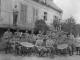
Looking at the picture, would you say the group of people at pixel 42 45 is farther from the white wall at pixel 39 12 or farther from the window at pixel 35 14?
the window at pixel 35 14

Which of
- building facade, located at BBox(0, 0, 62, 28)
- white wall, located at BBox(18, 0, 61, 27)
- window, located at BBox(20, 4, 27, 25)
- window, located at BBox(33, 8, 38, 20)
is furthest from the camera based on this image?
window, located at BBox(33, 8, 38, 20)

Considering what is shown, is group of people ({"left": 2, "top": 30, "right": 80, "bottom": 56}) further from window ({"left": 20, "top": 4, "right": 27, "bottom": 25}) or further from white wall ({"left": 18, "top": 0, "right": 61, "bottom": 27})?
white wall ({"left": 18, "top": 0, "right": 61, "bottom": 27})

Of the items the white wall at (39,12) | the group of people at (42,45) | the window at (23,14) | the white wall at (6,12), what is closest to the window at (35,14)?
the white wall at (39,12)

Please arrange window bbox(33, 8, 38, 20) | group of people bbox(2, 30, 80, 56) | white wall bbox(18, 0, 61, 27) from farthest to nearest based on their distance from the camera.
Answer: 1. window bbox(33, 8, 38, 20)
2. white wall bbox(18, 0, 61, 27)
3. group of people bbox(2, 30, 80, 56)

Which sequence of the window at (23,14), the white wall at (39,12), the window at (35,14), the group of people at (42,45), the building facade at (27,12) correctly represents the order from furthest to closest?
the window at (35,14) < the white wall at (39,12) < the window at (23,14) < the building facade at (27,12) < the group of people at (42,45)

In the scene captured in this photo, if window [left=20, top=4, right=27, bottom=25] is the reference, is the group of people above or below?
below

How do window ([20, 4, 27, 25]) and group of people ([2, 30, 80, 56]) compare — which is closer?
group of people ([2, 30, 80, 56])

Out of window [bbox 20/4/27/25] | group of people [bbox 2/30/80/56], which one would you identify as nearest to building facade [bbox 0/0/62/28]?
window [bbox 20/4/27/25]

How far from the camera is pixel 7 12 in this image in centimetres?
1619

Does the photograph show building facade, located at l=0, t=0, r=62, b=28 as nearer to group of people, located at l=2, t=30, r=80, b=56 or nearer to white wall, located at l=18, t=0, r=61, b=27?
white wall, located at l=18, t=0, r=61, b=27

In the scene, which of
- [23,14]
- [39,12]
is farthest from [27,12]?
[39,12]

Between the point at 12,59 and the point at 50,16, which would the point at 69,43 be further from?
the point at 50,16

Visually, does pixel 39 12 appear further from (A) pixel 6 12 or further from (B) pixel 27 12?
(A) pixel 6 12

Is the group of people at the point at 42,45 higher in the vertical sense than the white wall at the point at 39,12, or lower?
lower
